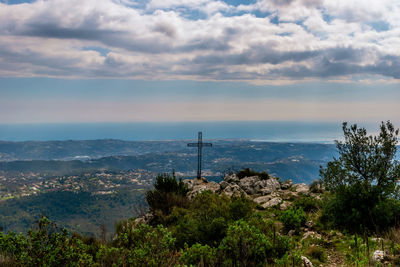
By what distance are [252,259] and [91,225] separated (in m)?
53.3

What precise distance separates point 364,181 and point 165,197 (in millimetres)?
8251

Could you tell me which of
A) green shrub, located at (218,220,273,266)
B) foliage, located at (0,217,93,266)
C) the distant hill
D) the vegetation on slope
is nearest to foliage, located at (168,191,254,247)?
the vegetation on slope

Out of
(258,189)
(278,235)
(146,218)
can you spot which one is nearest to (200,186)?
(258,189)

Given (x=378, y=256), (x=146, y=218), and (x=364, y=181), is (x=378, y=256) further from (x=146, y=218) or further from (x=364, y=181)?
(x=146, y=218)

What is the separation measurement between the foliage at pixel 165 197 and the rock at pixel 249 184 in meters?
3.37

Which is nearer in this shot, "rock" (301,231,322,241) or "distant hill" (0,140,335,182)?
"rock" (301,231,322,241)

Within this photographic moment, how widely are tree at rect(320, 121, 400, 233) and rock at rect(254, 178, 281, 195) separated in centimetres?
599

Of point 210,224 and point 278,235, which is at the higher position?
point 278,235

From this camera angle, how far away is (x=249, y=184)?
1520 cm

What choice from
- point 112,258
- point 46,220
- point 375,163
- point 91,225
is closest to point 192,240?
point 112,258

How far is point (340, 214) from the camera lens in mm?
7129

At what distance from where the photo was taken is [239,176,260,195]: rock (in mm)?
14617

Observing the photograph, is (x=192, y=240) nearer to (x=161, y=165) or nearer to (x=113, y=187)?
(x=113, y=187)

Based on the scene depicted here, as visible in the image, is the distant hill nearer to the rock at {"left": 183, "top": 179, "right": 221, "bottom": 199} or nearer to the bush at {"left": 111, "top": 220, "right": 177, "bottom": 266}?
the rock at {"left": 183, "top": 179, "right": 221, "bottom": 199}
